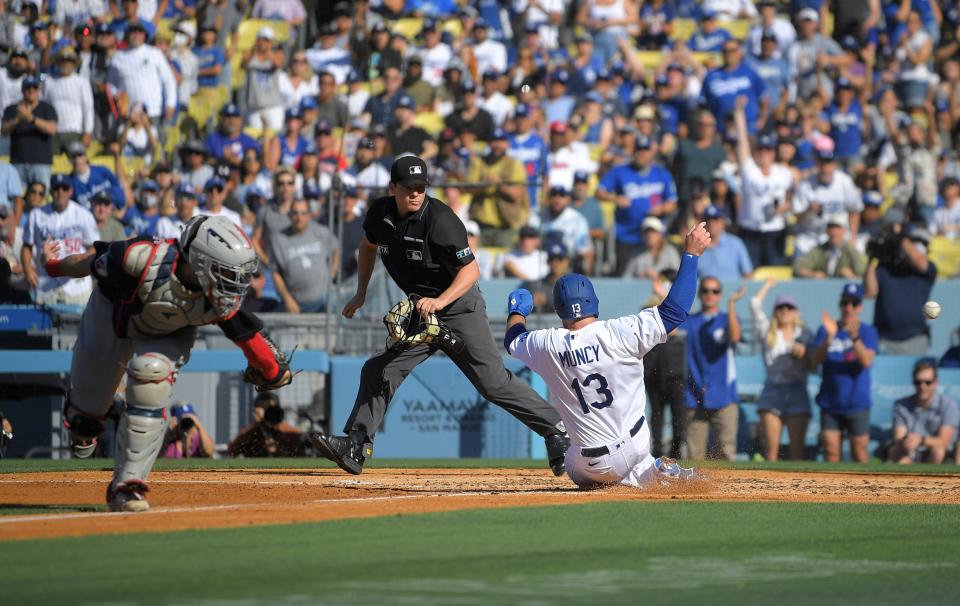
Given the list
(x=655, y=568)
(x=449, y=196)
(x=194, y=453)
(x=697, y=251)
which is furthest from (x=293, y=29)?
(x=655, y=568)

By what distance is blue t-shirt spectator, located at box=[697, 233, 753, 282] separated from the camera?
16886 mm

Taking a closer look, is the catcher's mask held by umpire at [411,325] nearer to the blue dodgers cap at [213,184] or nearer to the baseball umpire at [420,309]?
the baseball umpire at [420,309]

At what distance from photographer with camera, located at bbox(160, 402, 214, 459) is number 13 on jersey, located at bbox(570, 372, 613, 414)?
6.54m

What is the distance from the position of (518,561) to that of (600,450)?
2849 mm

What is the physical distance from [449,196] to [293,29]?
16.7ft

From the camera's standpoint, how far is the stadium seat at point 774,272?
57.3 ft

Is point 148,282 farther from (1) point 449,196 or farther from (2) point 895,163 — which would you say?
(2) point 895,163

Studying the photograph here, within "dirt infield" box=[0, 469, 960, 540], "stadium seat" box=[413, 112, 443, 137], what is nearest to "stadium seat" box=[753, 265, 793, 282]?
"stadium seat" box=[413, 112, 443, 137]

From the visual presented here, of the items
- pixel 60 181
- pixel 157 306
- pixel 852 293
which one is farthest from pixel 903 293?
pixel 157 306

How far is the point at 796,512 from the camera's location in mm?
8086

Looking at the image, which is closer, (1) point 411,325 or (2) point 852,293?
(1) point 411,325

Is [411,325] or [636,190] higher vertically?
[636,190]

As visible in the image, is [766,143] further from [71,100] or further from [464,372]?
[464,372]

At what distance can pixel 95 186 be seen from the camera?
16469 mm
